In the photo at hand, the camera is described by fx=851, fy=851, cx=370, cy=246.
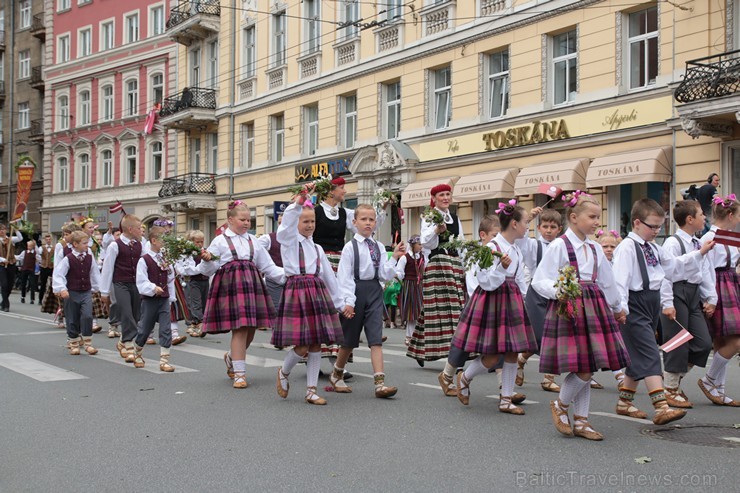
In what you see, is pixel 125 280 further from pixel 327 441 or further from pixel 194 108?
pixel 194 108

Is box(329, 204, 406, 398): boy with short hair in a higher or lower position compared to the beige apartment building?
lower

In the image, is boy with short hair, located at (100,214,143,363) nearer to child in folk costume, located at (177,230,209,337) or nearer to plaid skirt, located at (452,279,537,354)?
child in folk costume, located at (177,230,209,337)

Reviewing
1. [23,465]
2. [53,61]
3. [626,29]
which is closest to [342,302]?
[23,465]

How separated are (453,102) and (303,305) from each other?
17.4 meters

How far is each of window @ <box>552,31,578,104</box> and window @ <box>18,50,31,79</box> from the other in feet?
141

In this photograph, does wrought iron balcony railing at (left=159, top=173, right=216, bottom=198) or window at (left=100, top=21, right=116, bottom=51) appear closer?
wrought iron balcony railing at (left=159, top=173, right=216, bottom=198)

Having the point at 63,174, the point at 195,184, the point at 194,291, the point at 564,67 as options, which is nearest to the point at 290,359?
the point at 194,291

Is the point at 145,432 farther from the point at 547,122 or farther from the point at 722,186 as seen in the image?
the point at 547,122

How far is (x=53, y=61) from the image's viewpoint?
4956 cm

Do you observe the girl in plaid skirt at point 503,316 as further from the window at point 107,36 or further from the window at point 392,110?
the window at point 107,36

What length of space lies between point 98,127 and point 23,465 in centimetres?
4313

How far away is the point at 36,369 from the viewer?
34.2 ft

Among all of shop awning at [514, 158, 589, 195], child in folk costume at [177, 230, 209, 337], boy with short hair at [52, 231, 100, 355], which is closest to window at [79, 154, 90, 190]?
shop awning at [514, 158, 589, 195]

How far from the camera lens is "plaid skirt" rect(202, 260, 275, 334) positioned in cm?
909
